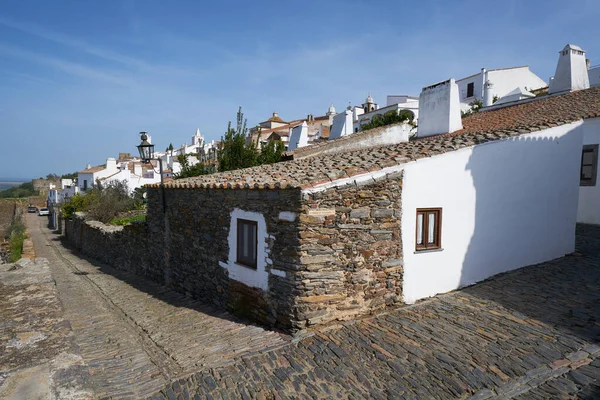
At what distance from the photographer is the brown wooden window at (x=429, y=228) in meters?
6.67

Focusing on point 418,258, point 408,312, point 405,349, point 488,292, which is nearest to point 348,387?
point 405,349

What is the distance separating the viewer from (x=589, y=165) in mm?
11430

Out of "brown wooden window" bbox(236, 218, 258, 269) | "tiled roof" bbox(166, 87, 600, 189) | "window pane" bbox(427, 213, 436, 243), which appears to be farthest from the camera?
"window pane" bbox(427, 213, 436, 243)

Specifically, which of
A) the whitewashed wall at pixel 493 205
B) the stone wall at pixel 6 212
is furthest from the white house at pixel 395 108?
the stone wall at pixel 6 212

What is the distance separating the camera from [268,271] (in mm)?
6117

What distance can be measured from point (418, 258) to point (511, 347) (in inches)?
81.3

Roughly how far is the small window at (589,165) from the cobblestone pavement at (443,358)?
6473 millimetres

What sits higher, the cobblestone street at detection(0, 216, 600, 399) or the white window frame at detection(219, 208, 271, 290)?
the white window frame at detection(219, 208, 271, 290)

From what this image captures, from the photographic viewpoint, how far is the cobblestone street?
4172 mm

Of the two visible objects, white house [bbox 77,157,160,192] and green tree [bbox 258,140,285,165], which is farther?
white house [bbox 77,157,160,192]

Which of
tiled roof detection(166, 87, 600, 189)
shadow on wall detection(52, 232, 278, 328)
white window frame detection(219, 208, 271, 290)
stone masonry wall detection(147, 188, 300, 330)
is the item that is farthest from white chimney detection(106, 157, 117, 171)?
white window frame detection(219, 208, 271, 290)

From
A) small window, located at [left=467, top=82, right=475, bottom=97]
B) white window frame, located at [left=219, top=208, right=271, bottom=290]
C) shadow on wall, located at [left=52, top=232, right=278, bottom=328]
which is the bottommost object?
shadow on wall, located at [left=52, top=232, right=278, bottom=328]

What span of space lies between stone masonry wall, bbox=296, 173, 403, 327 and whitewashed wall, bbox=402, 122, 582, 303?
1.20 ft

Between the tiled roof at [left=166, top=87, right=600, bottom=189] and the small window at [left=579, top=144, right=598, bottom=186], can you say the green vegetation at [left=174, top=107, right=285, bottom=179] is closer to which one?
the tiled roof at [left=166, top=87, right=600, bottom=189]
